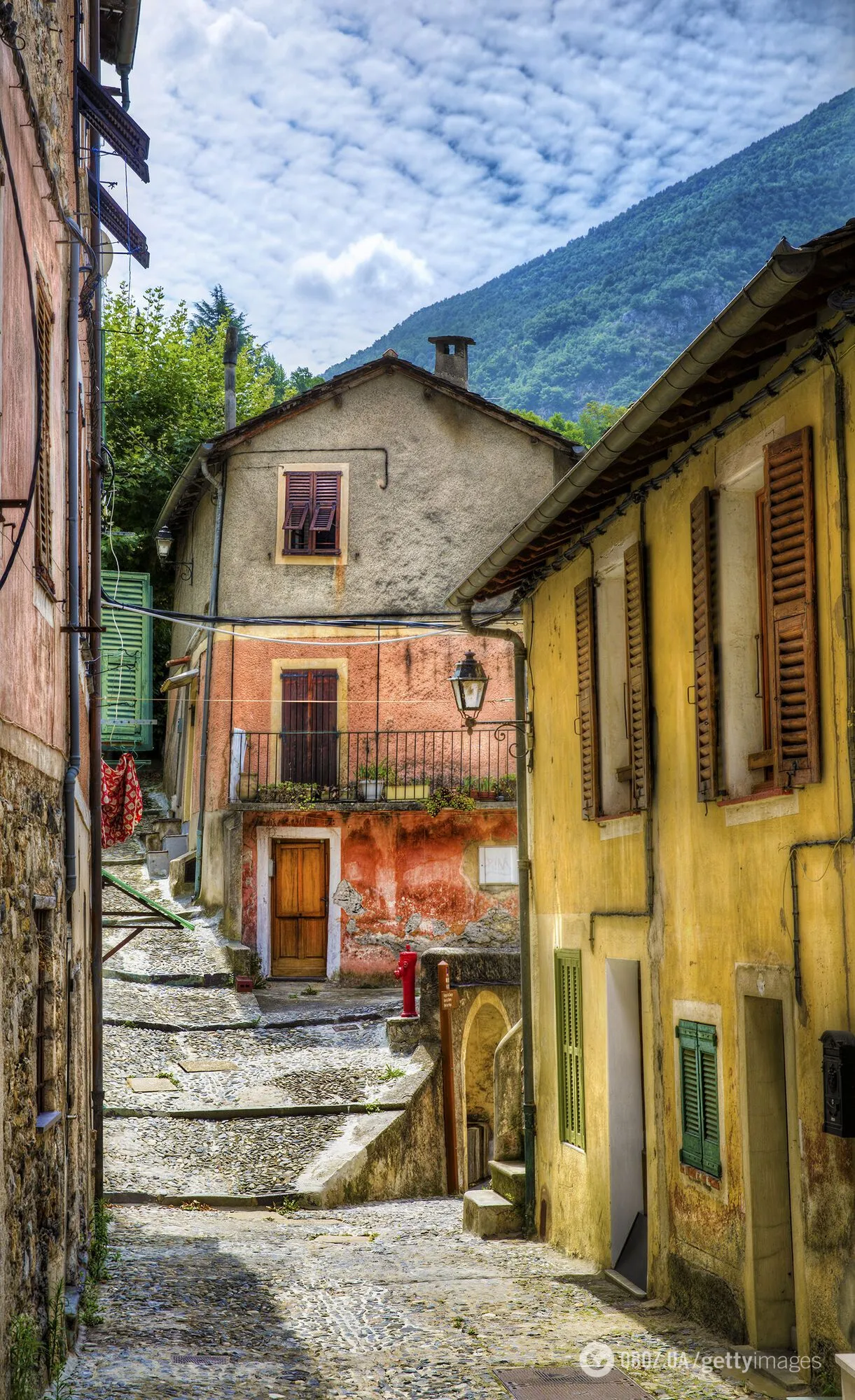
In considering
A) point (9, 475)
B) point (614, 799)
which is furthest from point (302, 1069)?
point (9, 475)

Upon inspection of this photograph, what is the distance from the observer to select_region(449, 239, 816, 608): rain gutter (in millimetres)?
5277

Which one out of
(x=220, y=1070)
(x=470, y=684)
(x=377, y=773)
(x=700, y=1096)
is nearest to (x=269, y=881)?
(x=377, y=773)

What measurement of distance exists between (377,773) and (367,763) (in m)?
0.41

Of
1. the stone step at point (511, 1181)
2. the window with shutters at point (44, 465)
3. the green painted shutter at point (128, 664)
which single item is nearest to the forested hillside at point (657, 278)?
the green painted shutter at point (128, 664)

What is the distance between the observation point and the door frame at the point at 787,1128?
20.5 feet

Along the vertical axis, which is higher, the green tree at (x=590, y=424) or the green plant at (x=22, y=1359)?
the green tree at (x=590, y=424)

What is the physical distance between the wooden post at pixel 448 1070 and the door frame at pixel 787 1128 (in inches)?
372

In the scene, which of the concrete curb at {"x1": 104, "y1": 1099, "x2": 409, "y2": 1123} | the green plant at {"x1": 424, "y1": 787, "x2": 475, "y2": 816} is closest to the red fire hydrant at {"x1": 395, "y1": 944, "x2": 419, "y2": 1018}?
the concrete curb at {"x1": 104, "y1": 1099, "x2": 409, "y2": 1123}

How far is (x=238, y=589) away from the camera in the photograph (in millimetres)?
23531

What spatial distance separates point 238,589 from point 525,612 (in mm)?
11908

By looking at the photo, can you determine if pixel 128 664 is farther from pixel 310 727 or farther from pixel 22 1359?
pixel 22 1359

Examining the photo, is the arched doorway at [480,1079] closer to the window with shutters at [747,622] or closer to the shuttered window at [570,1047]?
the shuttered window at [570,1047]

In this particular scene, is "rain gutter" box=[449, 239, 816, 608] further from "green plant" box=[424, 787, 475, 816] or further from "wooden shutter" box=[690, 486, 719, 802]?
"green plant" box=[424, 787, 475, 816]

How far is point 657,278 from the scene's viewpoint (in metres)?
121
